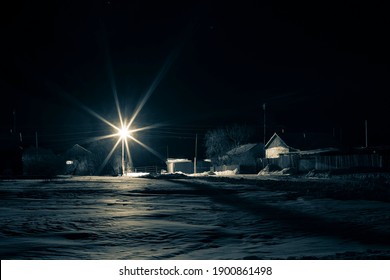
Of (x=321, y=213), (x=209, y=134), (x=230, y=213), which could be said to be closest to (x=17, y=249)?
(x=230, y=213)

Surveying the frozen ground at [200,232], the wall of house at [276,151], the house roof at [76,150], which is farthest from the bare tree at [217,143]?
the frozen ground at [200,232]

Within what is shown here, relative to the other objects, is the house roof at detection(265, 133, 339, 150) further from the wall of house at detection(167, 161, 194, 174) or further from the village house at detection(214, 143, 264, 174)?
the wall of house at detection(167, 161, 194, 174)

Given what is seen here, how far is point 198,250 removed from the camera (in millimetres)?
5758

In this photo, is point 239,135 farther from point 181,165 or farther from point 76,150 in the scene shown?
point 76,150

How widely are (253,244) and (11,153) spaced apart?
51.7 m

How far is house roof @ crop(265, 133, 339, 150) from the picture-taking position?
213ft

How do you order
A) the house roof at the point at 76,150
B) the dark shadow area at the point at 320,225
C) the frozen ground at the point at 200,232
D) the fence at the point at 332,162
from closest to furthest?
the frozen ground at the point at 200,232, the dark shadow area at the point at 320,225, the fence at the point at 332,162, the house roof at the point at 76,150

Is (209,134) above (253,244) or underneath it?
above

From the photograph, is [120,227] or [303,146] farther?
[303,146]

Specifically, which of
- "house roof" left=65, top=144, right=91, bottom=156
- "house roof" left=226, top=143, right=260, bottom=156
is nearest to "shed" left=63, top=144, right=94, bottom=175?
"house roof" left=65, top=144, right=91, bottom=156

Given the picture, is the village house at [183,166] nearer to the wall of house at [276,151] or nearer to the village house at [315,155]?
the wall of house at [276,151]

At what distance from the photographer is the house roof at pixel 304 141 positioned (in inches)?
2559

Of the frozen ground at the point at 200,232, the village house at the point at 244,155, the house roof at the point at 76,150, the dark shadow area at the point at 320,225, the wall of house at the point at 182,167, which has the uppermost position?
the house roof at the point at 76,150
